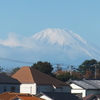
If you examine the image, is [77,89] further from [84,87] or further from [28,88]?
[28,88]

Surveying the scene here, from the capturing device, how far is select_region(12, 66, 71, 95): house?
60312mm

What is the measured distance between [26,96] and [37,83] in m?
16.5

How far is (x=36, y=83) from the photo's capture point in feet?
198

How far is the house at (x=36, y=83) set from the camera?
6031 cm

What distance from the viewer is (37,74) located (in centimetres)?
6419

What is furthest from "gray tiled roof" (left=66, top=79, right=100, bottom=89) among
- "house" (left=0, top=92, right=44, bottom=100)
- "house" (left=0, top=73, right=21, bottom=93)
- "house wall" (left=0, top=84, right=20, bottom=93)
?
"house" (left=0, top=92, right=44, bottom=100)

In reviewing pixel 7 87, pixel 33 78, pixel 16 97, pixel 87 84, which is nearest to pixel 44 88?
pixel 33 78

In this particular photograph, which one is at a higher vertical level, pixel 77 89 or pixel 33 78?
pixel 33 78

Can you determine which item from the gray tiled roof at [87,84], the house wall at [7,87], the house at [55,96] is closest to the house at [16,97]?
the house at [55,96]

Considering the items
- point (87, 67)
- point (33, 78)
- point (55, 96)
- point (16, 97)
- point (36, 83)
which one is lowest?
point (16, 97)

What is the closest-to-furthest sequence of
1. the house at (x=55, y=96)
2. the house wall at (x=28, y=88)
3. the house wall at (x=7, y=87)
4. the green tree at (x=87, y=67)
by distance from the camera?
1. the house at (x=55, y=96)
2. the house wall at (x=7, y=87)
3. the house wall at (x=28, y=88)
4. the green tree at (x=87, y=67)

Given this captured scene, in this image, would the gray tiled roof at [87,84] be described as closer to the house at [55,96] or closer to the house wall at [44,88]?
the house wall at [44,88]

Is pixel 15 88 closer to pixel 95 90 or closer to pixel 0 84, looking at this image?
pixel 0 84

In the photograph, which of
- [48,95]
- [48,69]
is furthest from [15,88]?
[48,69]
